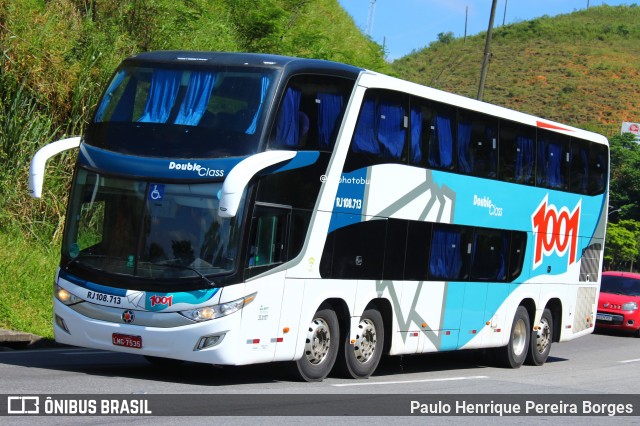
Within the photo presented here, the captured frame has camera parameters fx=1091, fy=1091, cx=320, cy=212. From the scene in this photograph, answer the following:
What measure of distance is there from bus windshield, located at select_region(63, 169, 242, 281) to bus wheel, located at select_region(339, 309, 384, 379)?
112 inches

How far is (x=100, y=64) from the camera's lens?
23906 millimetres

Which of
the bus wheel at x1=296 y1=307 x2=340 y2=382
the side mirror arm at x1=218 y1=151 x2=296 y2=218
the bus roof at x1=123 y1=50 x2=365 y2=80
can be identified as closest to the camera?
the side mirror arm at x1=218 y1=151 x2=296 y2=218

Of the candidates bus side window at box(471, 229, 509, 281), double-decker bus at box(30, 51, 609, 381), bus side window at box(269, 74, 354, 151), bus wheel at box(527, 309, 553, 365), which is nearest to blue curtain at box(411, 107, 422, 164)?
double-decker bus at box(30, 51, 609, 381)

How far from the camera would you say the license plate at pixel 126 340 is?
1195cm

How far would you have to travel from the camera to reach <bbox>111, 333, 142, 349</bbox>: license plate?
11.9m

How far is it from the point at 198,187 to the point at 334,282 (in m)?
2.48

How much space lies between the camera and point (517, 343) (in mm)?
19156

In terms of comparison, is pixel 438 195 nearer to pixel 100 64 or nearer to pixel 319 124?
pixel 319 124

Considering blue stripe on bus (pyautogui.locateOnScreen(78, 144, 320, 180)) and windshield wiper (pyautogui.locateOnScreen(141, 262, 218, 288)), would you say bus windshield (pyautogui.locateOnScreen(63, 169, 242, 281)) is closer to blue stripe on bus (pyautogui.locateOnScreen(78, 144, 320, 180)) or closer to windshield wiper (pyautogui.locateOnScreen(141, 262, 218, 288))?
windshield wiper (pyautogui.locateOnScreen(141, 262, 218, 288))

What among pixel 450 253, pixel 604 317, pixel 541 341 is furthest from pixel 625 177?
pixel 450 253

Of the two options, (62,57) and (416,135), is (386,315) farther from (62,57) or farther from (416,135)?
(62,57)

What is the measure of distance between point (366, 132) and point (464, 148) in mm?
2964

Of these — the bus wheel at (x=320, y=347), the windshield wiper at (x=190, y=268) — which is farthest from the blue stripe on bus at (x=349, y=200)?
the windshield wiper at (x=190, y=268)

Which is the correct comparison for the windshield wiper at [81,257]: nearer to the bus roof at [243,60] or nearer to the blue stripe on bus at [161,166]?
the blue stripe on bus at [161,166]
